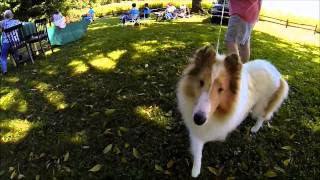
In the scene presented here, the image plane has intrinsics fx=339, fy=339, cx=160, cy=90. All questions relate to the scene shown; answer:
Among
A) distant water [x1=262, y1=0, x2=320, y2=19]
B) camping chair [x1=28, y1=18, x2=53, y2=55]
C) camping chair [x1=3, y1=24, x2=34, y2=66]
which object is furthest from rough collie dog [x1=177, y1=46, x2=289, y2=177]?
distant water [x1=262, y1=0, x2=320, y2=19]

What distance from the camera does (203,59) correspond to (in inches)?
120

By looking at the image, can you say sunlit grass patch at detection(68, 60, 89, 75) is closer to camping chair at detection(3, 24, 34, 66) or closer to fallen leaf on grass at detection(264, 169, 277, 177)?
camping chair at detection(3, 24, 34, 66)

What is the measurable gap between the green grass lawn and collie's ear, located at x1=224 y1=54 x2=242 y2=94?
1.36 metres

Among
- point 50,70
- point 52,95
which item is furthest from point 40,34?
point 52,95

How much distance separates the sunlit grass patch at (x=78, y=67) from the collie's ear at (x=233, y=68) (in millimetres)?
4747

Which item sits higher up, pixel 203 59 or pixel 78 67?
pixel 203 59

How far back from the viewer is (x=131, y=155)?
4371 millimetres

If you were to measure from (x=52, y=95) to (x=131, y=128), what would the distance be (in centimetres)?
223

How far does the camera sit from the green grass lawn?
163 inches

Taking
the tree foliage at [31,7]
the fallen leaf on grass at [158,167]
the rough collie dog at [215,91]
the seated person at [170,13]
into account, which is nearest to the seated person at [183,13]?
the seated person at [170,13]

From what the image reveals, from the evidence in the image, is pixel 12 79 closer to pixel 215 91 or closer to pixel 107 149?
pixel 107 149

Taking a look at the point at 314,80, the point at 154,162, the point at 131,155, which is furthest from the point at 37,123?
the point at 314,80

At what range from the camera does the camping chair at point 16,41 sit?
9148mm

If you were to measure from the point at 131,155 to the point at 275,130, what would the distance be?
1.98 meters
